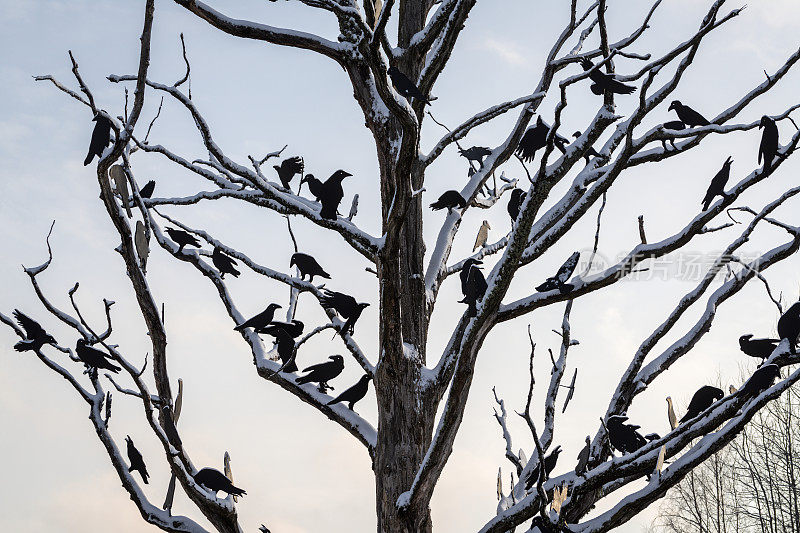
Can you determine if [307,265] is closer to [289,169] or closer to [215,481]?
[289,169]

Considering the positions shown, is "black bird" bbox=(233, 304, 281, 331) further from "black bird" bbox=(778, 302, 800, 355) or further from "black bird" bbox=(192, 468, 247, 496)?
"black bird" bbox=(778, 302, 800, 355)

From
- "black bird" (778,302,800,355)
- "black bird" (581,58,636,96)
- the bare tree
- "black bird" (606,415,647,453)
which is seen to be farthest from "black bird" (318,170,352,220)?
"black bird" (778,302,800,355)

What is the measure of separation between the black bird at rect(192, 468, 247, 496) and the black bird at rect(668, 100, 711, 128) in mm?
2600

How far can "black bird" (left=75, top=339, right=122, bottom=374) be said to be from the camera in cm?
312

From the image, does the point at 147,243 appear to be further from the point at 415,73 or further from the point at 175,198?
the point at 415,73

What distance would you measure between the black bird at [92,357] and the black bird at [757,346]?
9.48 ft

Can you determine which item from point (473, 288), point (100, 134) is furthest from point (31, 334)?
point (473, 288)

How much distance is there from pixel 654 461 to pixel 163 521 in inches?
81.3

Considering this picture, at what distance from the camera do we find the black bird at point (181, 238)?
143 inches

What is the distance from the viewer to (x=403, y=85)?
9.05 ft

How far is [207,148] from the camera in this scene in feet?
11.5

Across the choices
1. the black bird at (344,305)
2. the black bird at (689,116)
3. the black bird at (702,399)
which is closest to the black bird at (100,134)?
the black bird at (344,305)

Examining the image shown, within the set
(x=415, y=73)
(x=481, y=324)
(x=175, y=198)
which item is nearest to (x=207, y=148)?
(x=175, y=198)

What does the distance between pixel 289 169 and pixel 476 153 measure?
1.12 metres
